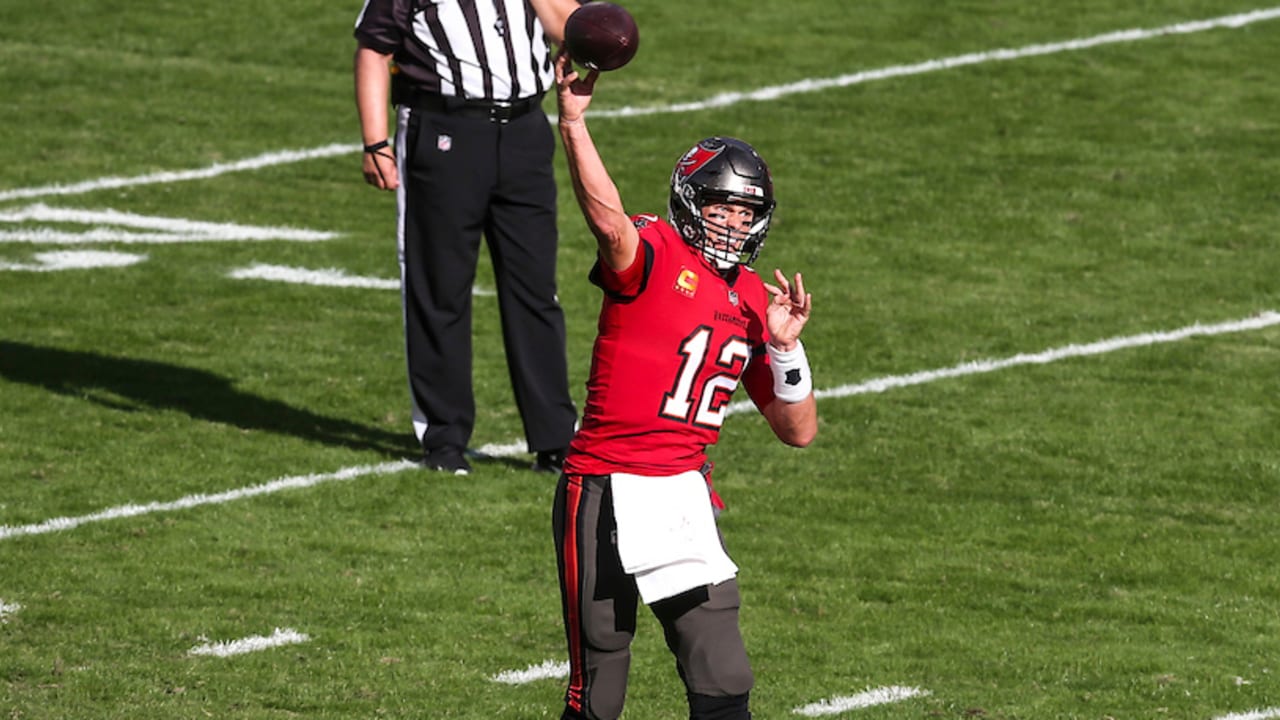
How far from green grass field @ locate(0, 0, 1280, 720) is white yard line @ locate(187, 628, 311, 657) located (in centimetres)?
3

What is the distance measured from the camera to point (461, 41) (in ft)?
30.7

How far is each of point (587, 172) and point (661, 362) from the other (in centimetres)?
56

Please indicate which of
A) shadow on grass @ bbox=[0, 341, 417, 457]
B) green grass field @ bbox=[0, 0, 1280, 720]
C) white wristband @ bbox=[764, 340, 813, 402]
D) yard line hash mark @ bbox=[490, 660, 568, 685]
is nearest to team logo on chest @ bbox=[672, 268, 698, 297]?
white wristband @ bbox=[764, 340, 813, 402]

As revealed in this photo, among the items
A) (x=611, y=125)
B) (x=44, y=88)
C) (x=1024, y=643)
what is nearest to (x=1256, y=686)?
(x=1024, y=643)

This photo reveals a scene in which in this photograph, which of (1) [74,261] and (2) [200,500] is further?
(1) [74,261]

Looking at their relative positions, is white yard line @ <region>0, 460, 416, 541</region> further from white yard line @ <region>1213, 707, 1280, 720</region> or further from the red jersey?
white yard line @ <region>1213, 707, 1280, 720</region>

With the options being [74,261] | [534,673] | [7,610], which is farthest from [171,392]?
[534,673]

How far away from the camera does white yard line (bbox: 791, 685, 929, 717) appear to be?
6934 mm

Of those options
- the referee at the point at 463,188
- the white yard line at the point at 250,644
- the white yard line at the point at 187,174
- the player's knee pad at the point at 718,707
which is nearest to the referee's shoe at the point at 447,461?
the referee at the point at 463,188

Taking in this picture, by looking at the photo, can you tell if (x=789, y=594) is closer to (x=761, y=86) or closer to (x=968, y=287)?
(x=968, y=287)

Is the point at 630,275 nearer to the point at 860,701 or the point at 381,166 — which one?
the point at 860,701

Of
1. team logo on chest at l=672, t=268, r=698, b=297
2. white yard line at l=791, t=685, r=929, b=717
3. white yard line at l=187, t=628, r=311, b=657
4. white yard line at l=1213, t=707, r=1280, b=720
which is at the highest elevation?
team logo on chest at l=672, t=268, r=698, b=297

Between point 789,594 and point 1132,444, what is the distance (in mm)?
2661

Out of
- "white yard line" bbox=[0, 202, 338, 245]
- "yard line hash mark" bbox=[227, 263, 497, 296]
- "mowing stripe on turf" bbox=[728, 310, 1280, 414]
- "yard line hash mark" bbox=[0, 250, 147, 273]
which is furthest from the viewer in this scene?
"white yard line" bbox=[0, 202, 338, 245]
